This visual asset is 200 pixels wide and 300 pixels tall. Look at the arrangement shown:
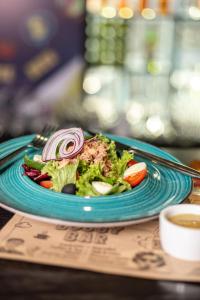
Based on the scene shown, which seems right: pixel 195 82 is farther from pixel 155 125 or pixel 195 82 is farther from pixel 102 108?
pixel 102 108

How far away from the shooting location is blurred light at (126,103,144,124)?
11.1 feet

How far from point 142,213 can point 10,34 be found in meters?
2.71

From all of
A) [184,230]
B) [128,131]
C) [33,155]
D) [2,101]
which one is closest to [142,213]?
[184,230]

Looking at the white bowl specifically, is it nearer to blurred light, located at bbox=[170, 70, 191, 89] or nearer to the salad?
the salad

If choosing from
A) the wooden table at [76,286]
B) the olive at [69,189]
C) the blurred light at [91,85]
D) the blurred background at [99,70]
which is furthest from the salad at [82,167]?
the blurred light at [91,85]

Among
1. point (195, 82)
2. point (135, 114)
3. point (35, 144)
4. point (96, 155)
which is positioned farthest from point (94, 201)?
point (195, 82)

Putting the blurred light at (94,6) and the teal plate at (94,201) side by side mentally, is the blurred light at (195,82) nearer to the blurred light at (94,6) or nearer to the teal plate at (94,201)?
the blurred light at (94,6)

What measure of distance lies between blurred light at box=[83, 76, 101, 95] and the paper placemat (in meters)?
2.48

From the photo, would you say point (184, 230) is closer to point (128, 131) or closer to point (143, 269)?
point (143, 269)

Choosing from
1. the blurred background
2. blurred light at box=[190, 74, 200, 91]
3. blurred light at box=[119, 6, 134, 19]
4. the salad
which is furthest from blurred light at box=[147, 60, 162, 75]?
the salad

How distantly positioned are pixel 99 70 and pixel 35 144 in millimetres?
2143

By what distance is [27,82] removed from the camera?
11.3 ft

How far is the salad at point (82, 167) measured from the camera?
1055 millimetres

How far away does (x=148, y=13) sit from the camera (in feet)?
10.5
